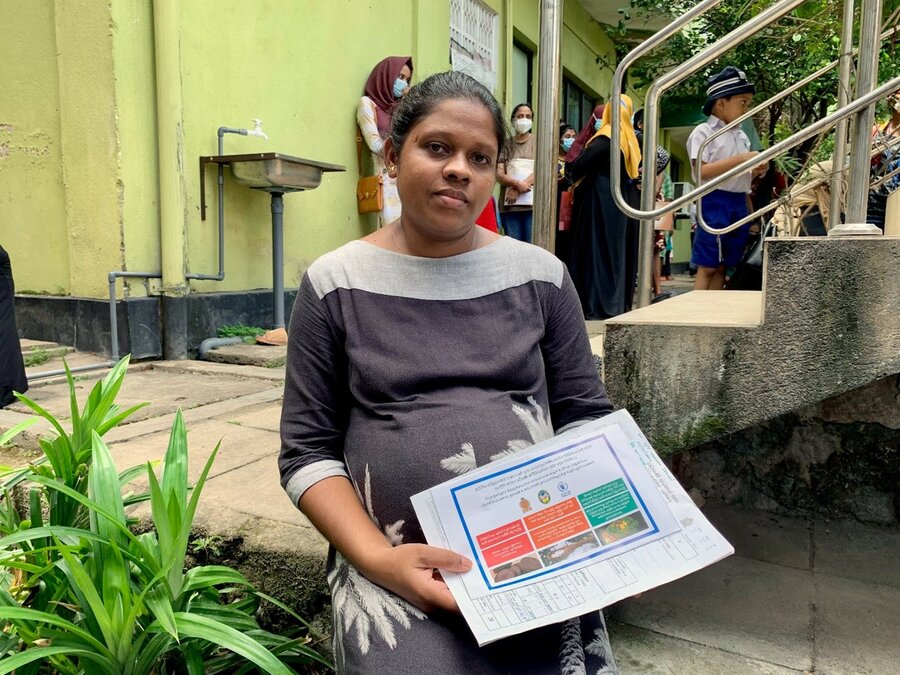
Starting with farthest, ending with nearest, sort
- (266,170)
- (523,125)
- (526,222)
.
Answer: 1. (523,125)
2. (526,222)
3. (266,170)

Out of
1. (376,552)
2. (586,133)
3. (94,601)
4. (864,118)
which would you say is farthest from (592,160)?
(94,601)

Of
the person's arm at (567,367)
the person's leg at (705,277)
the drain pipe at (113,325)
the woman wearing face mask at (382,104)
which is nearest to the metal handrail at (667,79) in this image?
the person's arm at (567,367)

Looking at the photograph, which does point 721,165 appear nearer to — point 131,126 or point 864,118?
point 864,118

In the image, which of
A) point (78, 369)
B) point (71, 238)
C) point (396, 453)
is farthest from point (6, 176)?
point (396, 453)

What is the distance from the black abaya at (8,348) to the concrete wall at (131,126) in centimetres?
93

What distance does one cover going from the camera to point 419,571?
1.15 m

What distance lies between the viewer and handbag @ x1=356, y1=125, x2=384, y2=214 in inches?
242

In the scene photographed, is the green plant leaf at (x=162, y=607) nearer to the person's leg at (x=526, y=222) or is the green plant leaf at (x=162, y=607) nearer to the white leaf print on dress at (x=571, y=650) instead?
the white leaf print on dress at (x=571, y=650)

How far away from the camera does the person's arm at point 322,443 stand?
123cm

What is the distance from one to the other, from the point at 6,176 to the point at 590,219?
3.85 m

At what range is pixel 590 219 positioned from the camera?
5.11m

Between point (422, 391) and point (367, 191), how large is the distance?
5100mm

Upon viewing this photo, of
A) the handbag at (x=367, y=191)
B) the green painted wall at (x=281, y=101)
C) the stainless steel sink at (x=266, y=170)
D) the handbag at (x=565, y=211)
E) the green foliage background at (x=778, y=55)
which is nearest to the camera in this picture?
the green foliage background at (x=778, y=55)

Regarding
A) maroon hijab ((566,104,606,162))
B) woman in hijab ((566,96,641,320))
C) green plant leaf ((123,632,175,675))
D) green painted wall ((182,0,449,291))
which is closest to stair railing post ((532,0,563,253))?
green plant leaf ((123,632,175,675))
